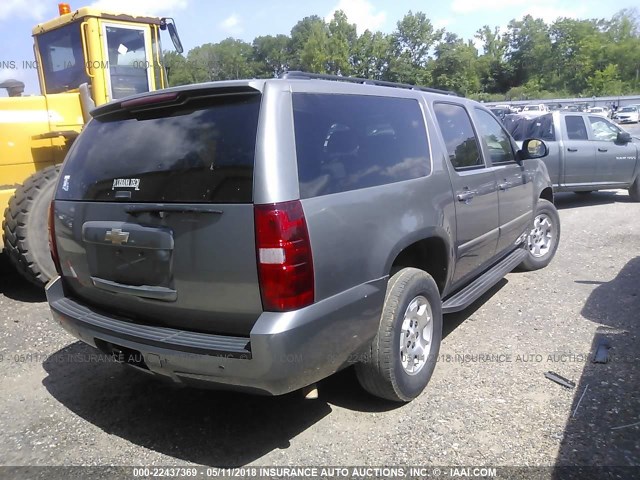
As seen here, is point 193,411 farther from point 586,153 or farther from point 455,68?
point 455,68

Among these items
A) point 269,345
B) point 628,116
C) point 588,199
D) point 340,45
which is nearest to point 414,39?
point 340,45

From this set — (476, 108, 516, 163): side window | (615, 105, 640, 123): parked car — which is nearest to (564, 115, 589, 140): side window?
(476, 108, 516, 163): side window

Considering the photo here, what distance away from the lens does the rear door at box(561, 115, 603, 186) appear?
30.4 feet

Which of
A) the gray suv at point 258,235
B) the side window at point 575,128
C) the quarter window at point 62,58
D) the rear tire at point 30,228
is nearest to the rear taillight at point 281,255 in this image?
the gray suv at point 258,235

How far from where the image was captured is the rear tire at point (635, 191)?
9.92 m

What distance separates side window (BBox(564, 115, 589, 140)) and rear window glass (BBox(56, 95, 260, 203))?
343 inches

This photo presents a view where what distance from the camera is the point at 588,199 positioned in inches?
423

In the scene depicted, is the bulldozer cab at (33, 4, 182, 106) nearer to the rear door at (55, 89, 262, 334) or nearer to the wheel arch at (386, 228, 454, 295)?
the rear door at (55, 89, 262, 334)

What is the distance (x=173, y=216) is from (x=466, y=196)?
7.32 feet

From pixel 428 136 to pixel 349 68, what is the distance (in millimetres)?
71158

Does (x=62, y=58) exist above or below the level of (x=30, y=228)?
above

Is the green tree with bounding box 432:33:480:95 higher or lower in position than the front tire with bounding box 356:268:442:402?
higher

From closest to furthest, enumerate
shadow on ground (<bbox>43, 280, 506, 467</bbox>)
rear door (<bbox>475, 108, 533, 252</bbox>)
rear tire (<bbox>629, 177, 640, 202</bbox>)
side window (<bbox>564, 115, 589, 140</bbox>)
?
shadow on ground (<bbox>43, 280, 506, 467</bbox>), rear door (<bbox>475, 108, 533, 252</bbox>), side window (<bbox>564, 115, 589, 140</bbox>), rear tire (<bbox>629, 177, 640, 202</bbox>)

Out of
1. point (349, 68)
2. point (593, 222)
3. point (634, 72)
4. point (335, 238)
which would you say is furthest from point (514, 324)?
point (634, 72)
